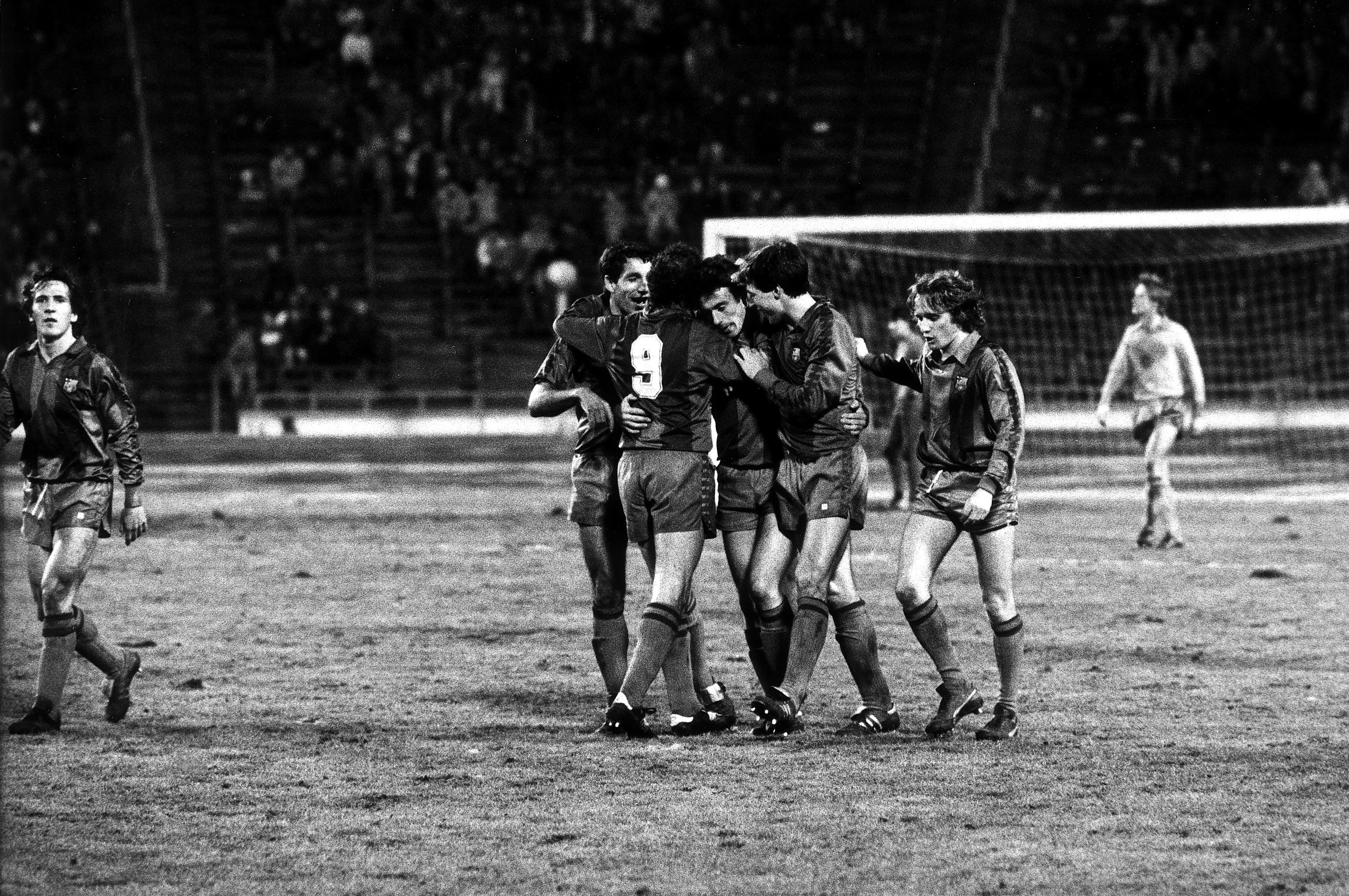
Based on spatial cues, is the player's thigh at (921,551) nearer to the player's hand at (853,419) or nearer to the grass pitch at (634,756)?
the player's hand at (853,419)

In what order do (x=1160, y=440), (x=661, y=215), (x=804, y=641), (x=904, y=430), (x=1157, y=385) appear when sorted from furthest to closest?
1. (x=661, y=215)
2. (x=904, y=430)
3. (x=1157, y=385)
4. (x=1160, y=440)
5. (x=804, y=641)

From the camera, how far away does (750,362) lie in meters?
8.12

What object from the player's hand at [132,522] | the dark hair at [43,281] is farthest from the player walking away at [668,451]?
the dark hair at [43,281]

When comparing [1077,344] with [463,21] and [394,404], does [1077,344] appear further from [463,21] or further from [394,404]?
[463,21]

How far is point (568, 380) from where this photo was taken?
336 inches

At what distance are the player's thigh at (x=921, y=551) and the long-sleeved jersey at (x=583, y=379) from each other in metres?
1.31

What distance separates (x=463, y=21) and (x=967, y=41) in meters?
9.74

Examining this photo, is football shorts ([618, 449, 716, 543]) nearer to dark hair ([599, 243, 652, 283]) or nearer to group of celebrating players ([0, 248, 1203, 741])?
group of celebrating players ([0, 248, 1203, 741])

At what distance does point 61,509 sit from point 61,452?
9.6 inches

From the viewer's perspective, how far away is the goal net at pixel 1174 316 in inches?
1118

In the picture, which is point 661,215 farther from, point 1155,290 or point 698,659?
point 698,659

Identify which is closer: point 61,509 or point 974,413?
point 974,413

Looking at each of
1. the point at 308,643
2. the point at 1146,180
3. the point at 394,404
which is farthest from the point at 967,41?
the point at 308,643

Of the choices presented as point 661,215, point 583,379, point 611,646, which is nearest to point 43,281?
point 583,379
